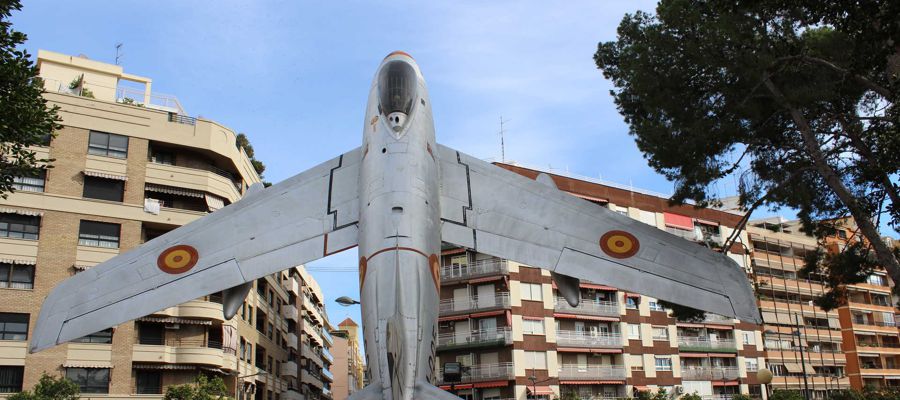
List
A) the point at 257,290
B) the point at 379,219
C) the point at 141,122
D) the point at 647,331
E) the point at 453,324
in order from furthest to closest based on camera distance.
→ the point at 647,331, the point at 453,324, the point at 257,290, the point at 141,122, the point at 379,219

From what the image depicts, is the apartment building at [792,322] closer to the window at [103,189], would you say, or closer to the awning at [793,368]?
the awning at [793,368]

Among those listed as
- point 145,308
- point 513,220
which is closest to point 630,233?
point 513,220

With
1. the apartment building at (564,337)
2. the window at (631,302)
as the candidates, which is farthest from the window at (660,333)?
the window at (631,302)

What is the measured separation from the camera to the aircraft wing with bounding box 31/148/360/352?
627 inches

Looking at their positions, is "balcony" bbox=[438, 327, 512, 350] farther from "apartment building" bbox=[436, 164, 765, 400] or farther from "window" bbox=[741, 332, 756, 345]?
"window" bbox=[741, 332, 756, 345]

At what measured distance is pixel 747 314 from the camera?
1588 centimetres

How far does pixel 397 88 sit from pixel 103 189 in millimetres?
34719

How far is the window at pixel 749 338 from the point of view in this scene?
248 ft

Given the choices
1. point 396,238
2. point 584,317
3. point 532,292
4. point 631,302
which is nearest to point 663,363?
point 631,302

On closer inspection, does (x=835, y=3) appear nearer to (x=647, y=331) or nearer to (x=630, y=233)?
(x=630, y=233)

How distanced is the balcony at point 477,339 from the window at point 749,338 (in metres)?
30.8

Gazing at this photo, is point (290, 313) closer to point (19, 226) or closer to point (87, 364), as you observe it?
point (87, 364)

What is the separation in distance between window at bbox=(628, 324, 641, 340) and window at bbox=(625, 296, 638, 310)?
1.59 metres

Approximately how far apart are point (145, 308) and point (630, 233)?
35.3 ft
